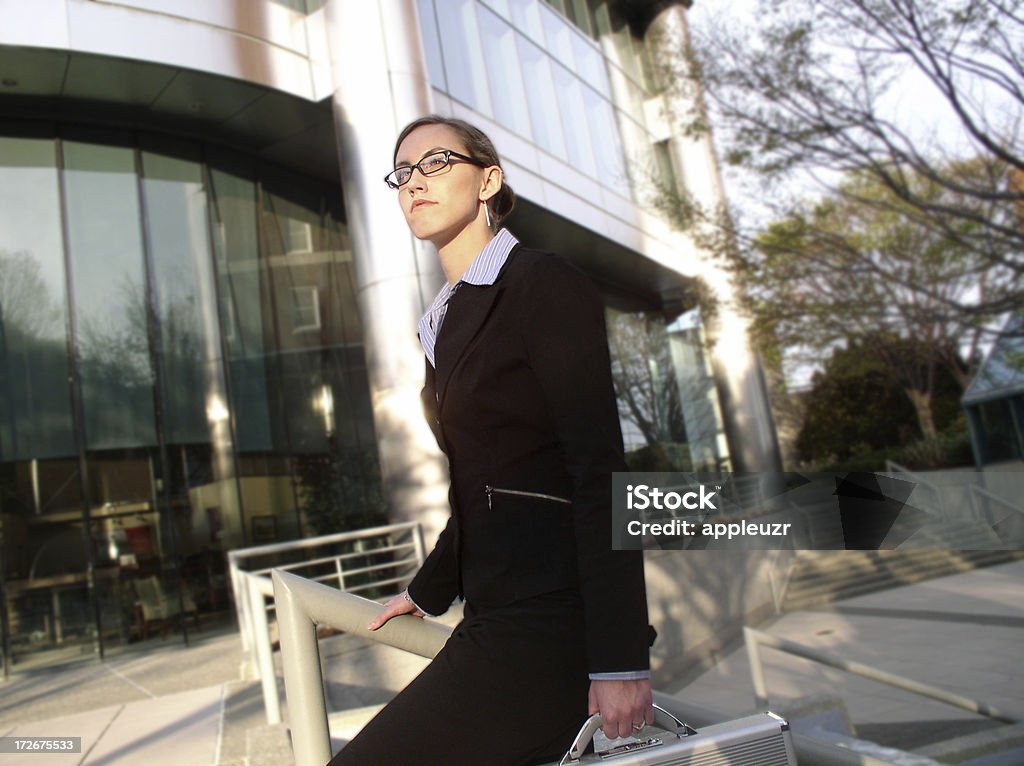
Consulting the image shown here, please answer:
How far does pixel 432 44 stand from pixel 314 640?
38.7ft

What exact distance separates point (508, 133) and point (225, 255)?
474 cm

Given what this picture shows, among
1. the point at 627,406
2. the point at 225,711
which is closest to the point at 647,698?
the point at 225,711

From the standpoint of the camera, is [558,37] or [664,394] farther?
[664,394]

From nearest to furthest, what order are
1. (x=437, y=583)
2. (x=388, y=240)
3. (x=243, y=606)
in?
(x=437, y=583) < (x=243, y=606) < (x=388, y=240)

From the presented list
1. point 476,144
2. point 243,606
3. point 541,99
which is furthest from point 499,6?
point 476,144

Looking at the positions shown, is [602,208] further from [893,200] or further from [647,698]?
[647,698]

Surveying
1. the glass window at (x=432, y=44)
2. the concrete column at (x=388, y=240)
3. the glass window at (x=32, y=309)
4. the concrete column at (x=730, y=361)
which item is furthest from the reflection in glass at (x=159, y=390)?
the concrete column at (x=730, y=361)

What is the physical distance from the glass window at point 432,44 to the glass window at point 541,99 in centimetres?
297

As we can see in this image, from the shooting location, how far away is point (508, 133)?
1391 cm

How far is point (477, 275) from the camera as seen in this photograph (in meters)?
1.52

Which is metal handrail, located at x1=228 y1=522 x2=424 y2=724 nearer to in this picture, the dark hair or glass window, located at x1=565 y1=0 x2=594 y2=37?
the dark hair

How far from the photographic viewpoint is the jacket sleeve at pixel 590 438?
1285 mm

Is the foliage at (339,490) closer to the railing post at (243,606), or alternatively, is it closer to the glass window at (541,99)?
the railing post at (243,606)

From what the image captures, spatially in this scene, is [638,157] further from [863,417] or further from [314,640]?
[314,640]
